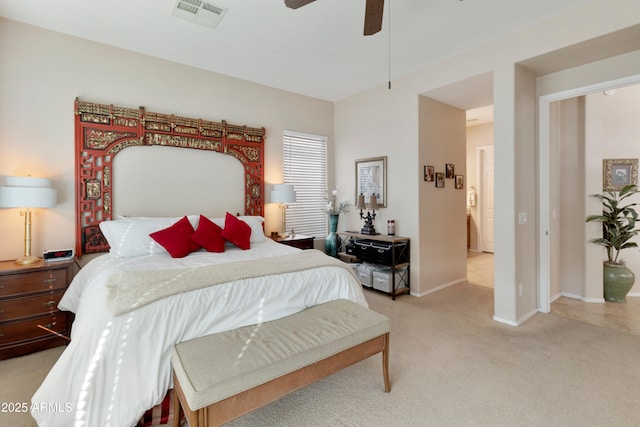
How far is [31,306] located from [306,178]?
144 inches

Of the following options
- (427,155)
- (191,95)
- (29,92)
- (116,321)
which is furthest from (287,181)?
(116,321)

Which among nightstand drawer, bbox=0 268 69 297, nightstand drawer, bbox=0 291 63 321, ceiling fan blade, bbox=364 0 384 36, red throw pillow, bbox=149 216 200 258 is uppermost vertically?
ceiling fan blade, bbox=364 0 384 36

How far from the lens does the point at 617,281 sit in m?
3.69

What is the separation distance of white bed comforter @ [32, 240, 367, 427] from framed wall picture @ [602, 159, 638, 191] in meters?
4.45

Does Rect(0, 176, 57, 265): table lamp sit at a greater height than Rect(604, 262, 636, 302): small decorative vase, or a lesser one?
greater

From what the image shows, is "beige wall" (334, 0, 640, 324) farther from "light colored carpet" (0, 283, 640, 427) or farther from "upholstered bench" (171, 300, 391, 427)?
"upholstered bench" (171, 300, 391, 427)

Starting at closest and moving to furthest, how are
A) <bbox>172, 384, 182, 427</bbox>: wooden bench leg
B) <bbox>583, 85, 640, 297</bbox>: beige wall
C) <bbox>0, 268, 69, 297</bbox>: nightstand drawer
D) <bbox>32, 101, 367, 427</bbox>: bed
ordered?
<bbox>32, 101, 367, 427</bbox>: bed → <bbox>172, 384, 182, 427</bbox>: wooden bench leg → <bbox>0, 268, 69, 297</bbox>: nightstand drawer → <bbox>583, 85, 640, 297</bbox>: beige wall

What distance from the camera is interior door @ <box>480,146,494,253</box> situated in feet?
22.8

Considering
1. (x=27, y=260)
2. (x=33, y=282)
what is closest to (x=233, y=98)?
(x=27, y=260)

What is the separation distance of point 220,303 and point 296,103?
3797 millimetres

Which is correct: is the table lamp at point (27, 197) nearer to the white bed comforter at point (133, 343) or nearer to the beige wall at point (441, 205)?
the white bed comforter at point (133, 343)

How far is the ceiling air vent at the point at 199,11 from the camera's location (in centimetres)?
262

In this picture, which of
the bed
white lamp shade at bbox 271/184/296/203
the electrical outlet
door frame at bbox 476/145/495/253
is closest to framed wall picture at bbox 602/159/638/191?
the electrical outlet

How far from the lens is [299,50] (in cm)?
341
